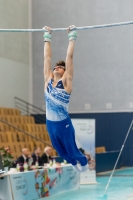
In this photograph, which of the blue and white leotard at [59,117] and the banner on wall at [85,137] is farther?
the banner on wall at [85,137]

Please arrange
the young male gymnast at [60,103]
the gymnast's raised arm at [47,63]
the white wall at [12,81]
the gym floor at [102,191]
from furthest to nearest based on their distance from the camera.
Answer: the white wall at [12,81]
the gym floor at [102,191]
the gymnast's raised arm at [47,63]
the young male gymnast at [60,103]

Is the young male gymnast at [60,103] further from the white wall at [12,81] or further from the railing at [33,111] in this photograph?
the railing at [33,111]

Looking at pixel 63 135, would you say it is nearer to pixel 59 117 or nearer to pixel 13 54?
pixel 59 117

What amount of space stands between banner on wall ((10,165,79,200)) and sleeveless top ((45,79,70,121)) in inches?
166

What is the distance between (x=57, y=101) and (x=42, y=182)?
5347 millimetres

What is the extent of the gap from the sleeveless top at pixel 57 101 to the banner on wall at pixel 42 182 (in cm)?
422

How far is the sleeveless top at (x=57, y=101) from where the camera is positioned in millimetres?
5555

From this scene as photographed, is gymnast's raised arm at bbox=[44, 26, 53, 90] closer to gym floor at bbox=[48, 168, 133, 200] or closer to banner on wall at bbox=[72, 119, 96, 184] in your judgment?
gym floor at bbox=[48, 168, 133, 200]

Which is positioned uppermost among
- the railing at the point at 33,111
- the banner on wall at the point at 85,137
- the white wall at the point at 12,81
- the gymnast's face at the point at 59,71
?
the white wall at the point at 12,81

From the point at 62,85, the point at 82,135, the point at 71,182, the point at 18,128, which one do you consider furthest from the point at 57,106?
the point at 18,128

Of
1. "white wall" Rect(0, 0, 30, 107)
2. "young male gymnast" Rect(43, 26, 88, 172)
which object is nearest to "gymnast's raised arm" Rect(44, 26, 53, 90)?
"young male gymnast" Rect(43, 26, 88, 172)

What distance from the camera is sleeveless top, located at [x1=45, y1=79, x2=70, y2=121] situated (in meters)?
5.55

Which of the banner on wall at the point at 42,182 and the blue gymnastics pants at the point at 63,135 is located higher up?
the blue gymnastics pants at the point at 63,135

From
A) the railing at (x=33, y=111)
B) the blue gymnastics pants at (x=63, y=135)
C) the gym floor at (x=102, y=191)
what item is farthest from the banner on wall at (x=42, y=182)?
the railing at (x=33, y=111)
